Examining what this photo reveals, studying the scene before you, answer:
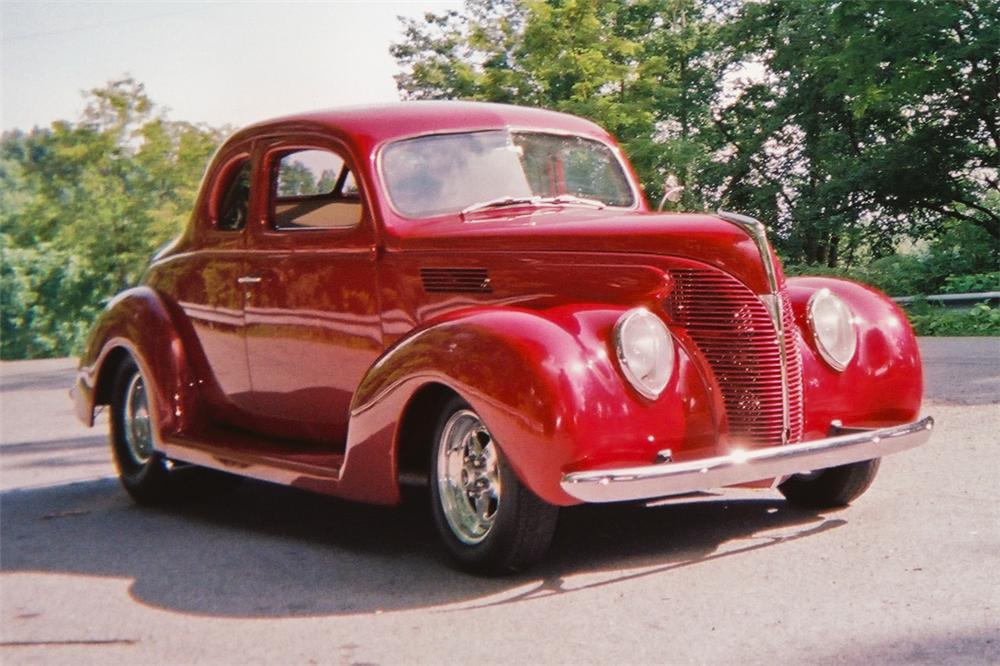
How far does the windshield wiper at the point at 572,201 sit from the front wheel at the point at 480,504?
1.50 meters

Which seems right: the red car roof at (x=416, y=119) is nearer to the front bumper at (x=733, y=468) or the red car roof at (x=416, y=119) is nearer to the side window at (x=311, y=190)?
the side window at (x=311, y=190)

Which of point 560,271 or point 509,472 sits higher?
point 560,271

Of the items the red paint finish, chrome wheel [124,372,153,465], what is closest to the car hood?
the red paint finish

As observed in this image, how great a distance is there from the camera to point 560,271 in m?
5.31

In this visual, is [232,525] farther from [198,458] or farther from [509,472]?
[509,472]

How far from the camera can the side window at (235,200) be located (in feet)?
22.8

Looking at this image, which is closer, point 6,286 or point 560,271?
point 560,271

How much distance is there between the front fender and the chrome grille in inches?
11.9

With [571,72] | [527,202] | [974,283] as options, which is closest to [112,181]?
[571,72]

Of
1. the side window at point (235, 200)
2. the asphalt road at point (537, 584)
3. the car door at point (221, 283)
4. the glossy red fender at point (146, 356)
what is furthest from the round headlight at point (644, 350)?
the glossy red fender at point (146, 356)

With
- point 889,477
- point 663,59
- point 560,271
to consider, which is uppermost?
point 663,59

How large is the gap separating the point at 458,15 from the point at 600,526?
25182mm

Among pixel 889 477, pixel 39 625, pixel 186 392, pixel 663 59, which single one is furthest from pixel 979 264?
pixel 39 625

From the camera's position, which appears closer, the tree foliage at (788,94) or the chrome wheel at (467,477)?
the chrome wheel at (467,477)
